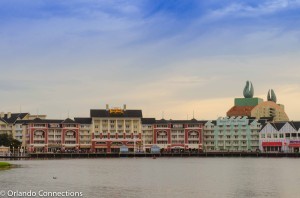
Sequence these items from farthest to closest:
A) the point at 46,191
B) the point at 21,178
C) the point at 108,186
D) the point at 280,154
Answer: the point at 280,154, the point at 21,178, the point at 108,186, the point at 46,191

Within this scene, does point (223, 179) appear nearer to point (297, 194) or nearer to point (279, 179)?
point (279, 179)

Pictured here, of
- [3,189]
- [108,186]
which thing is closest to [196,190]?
[108,186]

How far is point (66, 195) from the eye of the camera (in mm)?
63531

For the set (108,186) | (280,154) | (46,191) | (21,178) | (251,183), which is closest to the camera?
(46,191)

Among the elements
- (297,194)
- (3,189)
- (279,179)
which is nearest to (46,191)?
(3,189)

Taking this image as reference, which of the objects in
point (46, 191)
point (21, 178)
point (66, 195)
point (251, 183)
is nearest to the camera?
point (66, 195)

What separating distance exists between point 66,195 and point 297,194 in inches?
966

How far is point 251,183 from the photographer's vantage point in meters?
80.4

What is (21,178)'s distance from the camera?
85.9 meters

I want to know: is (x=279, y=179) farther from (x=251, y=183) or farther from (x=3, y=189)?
(x=3, y=189)

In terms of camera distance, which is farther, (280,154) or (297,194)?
(280,154)

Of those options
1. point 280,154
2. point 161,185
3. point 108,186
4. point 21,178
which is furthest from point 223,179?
point 280,154

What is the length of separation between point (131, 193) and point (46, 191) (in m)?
9.44

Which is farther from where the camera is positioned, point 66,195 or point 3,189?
point 3,189
